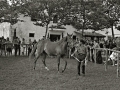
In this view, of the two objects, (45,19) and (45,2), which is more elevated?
(45,2)

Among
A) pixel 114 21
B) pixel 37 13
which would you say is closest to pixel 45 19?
pixel 37 13

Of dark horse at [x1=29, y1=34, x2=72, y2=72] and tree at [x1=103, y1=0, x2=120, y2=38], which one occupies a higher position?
tree at [x1=103, y1=0, x2=120, y2=38]

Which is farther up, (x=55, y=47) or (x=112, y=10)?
(x=112, y=10)

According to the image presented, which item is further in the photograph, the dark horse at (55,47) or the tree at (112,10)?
the tree at (112,10)

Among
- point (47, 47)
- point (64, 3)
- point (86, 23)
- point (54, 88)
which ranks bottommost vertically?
point (54, 88)

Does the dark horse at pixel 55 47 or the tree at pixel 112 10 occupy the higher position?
the tree at pixel 112 10

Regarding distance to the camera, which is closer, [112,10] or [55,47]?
[55,47]

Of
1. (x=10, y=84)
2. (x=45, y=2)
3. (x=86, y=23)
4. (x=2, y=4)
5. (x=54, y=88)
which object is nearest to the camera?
(x=54, y=88)

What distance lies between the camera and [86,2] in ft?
91.5

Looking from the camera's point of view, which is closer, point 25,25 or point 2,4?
point 2,4

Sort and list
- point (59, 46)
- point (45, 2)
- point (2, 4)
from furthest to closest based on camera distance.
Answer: point (45, 2)
point (2, 4)
point (59, 46)

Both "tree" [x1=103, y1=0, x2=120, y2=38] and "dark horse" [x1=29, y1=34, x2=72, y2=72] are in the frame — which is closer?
"dark horse" [x1=29, y1=34, x2=72, y2=72]

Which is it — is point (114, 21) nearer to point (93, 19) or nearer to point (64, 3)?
point (93, 19)

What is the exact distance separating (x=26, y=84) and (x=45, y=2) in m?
19.2
